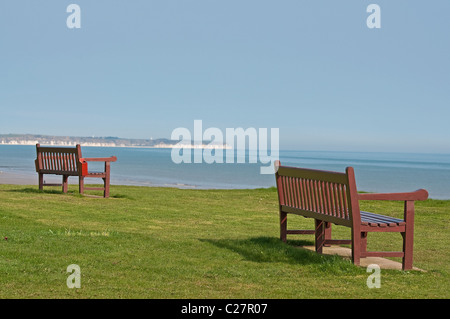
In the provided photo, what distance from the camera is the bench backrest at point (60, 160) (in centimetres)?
1722

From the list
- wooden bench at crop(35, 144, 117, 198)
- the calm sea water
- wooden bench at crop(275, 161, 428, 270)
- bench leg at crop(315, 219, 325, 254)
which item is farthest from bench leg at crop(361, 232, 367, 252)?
the calm sea water

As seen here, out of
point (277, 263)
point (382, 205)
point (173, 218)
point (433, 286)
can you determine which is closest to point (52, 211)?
point (173, 218)

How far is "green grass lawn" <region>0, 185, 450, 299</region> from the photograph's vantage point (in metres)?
6.39

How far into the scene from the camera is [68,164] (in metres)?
17.6

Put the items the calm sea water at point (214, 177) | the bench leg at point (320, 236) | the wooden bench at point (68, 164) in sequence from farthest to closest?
the calm sea water at point (214, 177), the wooden bench at point (68, 164), the bench leg at point (320, 236)

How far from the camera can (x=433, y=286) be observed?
6.84 m

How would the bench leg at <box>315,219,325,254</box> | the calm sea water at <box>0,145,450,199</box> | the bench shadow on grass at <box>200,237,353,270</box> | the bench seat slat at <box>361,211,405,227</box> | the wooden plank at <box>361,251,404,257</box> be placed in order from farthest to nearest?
the calm sea water at <box>0,145,450,199</box> < the bench leg at <box>315,219,325,254</box> < the bench shadow on grass at <box>200,237,353,270</box> < the wooden plank at <box>361,251,404,257</box> < the bench seat slat at <box>361,211,405,227</box>

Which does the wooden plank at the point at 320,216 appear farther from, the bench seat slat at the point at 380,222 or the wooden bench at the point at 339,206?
the bench seat slat at the point at 380,222

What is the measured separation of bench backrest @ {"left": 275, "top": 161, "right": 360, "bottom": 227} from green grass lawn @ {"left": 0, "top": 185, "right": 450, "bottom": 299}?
54 centimetres

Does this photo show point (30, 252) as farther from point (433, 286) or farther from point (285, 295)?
point (433, 286)

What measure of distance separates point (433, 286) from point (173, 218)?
278 inches

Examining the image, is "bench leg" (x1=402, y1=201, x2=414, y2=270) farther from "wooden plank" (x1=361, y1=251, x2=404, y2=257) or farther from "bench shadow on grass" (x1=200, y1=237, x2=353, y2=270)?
"bench shadow on grass" (x1=200, y1=237, x2=353, y2=270)

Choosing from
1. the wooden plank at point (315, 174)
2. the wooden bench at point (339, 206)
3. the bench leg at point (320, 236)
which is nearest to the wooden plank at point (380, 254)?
the wooden bench at point (339, 206)

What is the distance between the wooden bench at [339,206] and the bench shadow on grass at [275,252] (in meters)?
0.29
